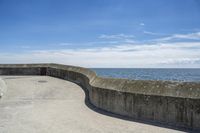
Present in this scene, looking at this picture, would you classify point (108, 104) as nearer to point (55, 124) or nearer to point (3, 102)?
point (55, 124)

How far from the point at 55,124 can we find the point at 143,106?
2930 millimetres

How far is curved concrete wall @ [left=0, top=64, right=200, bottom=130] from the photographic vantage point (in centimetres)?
651

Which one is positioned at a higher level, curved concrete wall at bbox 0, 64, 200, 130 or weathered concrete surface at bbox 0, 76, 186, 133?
curved concrete wall at bbox 0, 64, 200, 130

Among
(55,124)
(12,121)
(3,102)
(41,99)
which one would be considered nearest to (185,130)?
(55,124)

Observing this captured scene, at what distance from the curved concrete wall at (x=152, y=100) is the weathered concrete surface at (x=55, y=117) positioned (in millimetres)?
526

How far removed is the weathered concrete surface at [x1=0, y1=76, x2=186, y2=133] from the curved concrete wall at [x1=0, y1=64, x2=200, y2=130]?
1.73 feet

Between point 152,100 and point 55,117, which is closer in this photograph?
point 152,100

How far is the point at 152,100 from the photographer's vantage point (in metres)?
7.18

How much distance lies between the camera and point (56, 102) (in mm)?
10547

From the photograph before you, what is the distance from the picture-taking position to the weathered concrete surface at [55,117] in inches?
258

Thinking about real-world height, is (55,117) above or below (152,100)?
below

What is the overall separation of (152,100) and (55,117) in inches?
136

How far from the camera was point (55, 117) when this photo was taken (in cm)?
797

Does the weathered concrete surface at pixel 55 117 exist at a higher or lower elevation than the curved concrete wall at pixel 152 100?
lower
